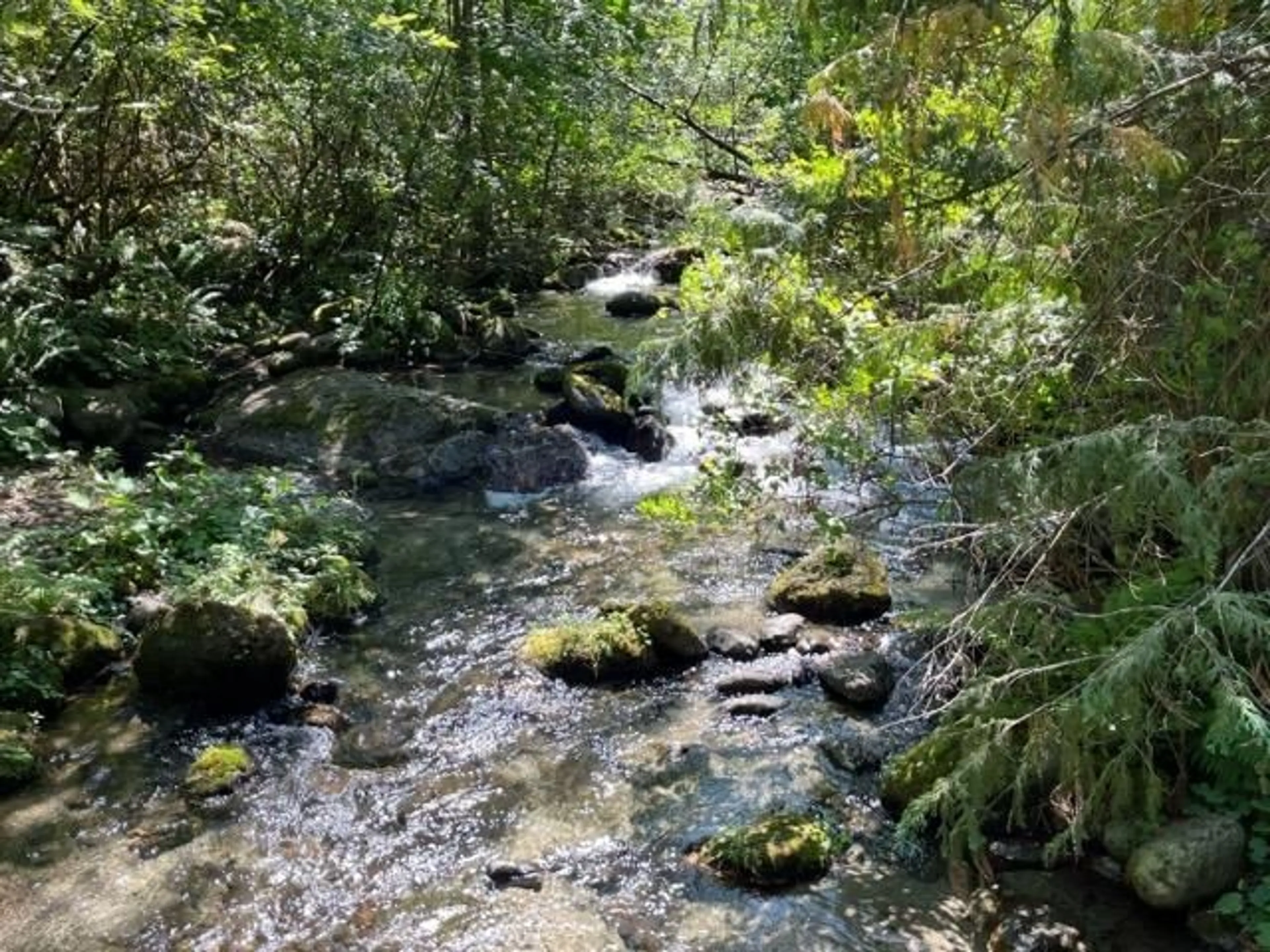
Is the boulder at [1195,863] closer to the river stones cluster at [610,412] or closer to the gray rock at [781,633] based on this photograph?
the gray rock at [781,633]

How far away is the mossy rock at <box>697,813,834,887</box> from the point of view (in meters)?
5.30

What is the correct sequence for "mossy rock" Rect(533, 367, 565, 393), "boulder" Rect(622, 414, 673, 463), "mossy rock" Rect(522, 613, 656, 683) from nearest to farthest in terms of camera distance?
"mossy rock" Rect(522, 613, 656, 683) → "boulder" Rect(622, 414, 673, 463) → "mossy rock" Rect(533, 367, 565, 393)

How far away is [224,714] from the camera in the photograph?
681 cm

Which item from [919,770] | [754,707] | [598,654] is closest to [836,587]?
[754,707]

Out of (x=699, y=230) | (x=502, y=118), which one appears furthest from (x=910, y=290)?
(x=502, y=118)

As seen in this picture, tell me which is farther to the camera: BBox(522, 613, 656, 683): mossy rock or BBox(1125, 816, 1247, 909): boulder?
BBox(522, 613, 656, 683): mossy rock

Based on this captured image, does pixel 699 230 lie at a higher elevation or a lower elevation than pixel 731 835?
higher

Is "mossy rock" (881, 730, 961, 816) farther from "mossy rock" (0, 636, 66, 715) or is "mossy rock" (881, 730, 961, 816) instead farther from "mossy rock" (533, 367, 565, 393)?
"mossy rock" (533, 367, 565, 393)

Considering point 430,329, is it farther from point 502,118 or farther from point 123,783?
point 123,783

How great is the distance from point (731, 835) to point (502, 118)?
1195 centimetres

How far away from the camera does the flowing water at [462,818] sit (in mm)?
5008

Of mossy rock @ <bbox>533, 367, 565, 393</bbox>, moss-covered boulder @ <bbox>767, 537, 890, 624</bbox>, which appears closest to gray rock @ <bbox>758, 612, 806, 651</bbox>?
moss-covered boulder @ <bbox>767, 537, 890, 624</bbox>

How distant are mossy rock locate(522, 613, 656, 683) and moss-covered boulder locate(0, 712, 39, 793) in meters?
3.02

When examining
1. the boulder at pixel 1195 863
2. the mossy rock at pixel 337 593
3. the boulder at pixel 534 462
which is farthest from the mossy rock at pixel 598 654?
the boulder at pixel 534 462
